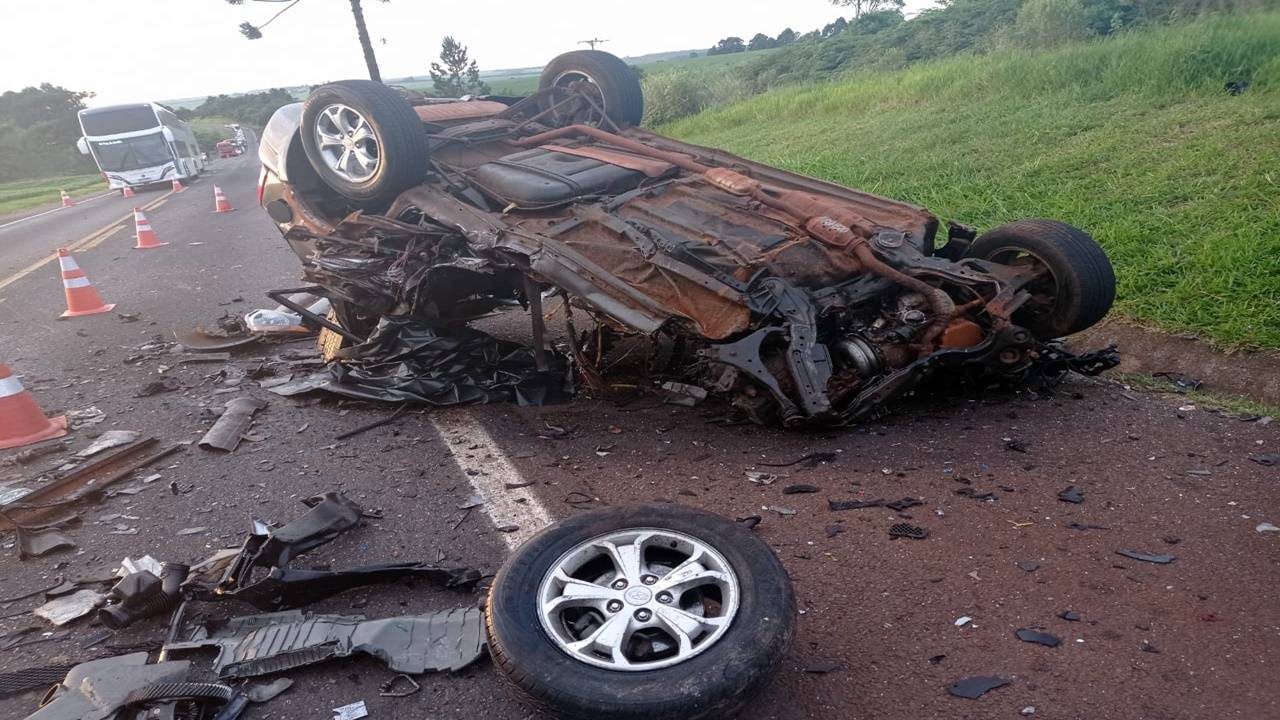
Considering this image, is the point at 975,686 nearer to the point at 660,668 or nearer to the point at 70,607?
the point at 660,668

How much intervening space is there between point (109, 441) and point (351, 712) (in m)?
3.22

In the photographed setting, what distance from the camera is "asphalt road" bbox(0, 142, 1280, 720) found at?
2391 mm

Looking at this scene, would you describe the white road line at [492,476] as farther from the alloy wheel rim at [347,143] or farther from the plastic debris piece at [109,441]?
the alloy wheel rim at [347,143]

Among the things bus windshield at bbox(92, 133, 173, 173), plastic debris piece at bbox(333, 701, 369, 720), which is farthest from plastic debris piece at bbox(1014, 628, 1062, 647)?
bus windshield at bbox(92, 133, 173, 173)

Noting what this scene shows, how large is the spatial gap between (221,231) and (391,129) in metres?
9.82

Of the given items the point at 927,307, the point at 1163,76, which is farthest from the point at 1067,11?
the point at 927,307

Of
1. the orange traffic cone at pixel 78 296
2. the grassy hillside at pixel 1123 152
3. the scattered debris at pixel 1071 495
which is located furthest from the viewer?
the orange traffic cone at pixel 78 296

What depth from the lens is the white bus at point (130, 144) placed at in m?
23.2

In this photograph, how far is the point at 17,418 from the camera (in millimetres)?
4699

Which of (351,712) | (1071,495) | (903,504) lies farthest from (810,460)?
(351,712)

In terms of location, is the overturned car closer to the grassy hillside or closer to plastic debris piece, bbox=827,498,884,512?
plastic debris piece, bbox=827,498,884,512

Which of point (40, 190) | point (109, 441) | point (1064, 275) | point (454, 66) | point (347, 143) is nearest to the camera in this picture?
point (1064, 275)

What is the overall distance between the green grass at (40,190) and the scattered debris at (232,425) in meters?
22.2

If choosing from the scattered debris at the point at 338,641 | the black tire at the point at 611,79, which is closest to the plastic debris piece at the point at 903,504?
the scattered debris at the point at 338,641
